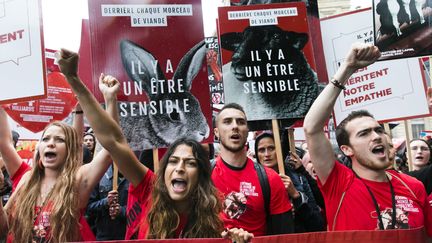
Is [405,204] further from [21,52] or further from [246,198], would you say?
[21,52]

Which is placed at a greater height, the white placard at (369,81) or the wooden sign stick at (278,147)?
the white placard at (369,81)

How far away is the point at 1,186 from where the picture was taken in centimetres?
284

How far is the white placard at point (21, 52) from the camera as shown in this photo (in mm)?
3961

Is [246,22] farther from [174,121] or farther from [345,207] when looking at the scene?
[345,207]

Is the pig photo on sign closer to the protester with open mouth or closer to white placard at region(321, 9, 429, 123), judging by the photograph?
white placard at region(321, 9, 429, 123)

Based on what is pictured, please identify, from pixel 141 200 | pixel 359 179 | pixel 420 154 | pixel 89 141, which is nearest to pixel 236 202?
pixel 141 200

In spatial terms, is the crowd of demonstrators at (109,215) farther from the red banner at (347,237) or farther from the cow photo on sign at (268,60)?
the red banner at (347,237)

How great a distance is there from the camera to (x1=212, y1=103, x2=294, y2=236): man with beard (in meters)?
3.56

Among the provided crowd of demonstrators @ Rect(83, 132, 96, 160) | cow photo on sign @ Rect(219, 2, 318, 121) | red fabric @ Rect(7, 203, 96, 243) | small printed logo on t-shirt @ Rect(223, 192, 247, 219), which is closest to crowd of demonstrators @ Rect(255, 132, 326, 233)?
cow photo on sign @ Rect(219, 2, 318, 121)

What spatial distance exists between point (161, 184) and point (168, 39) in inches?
69.4

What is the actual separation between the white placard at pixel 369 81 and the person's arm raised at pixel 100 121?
3300 mm

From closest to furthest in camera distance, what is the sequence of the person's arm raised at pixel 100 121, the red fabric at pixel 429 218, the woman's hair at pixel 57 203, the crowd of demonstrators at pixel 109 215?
the person's arm raised at pixel 100 121, the woman's hair at pixel 57 203, the red fabric at pixel 429 218, the crowd of demonstrators at pixel 109 215

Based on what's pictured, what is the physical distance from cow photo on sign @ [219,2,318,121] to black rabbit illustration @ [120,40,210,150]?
0.37 metres

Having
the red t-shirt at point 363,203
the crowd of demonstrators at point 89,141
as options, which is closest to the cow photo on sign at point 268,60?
the red t-shirt at point 363,203
